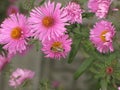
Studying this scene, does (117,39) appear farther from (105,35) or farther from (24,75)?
(24,75)

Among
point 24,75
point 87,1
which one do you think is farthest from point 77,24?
point 24,75

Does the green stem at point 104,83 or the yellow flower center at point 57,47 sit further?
the green stem at point 104,83

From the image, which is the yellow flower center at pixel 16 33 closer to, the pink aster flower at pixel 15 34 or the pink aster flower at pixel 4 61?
the pink aster flower at pixel 15 34

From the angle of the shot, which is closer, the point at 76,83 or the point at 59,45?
the point at 59,45

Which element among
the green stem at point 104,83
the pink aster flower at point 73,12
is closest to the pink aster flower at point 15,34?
the pink aster flower at point 73,12

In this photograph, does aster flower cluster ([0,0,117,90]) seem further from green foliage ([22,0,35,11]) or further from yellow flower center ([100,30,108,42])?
green foliage ([22,0,35,11])
